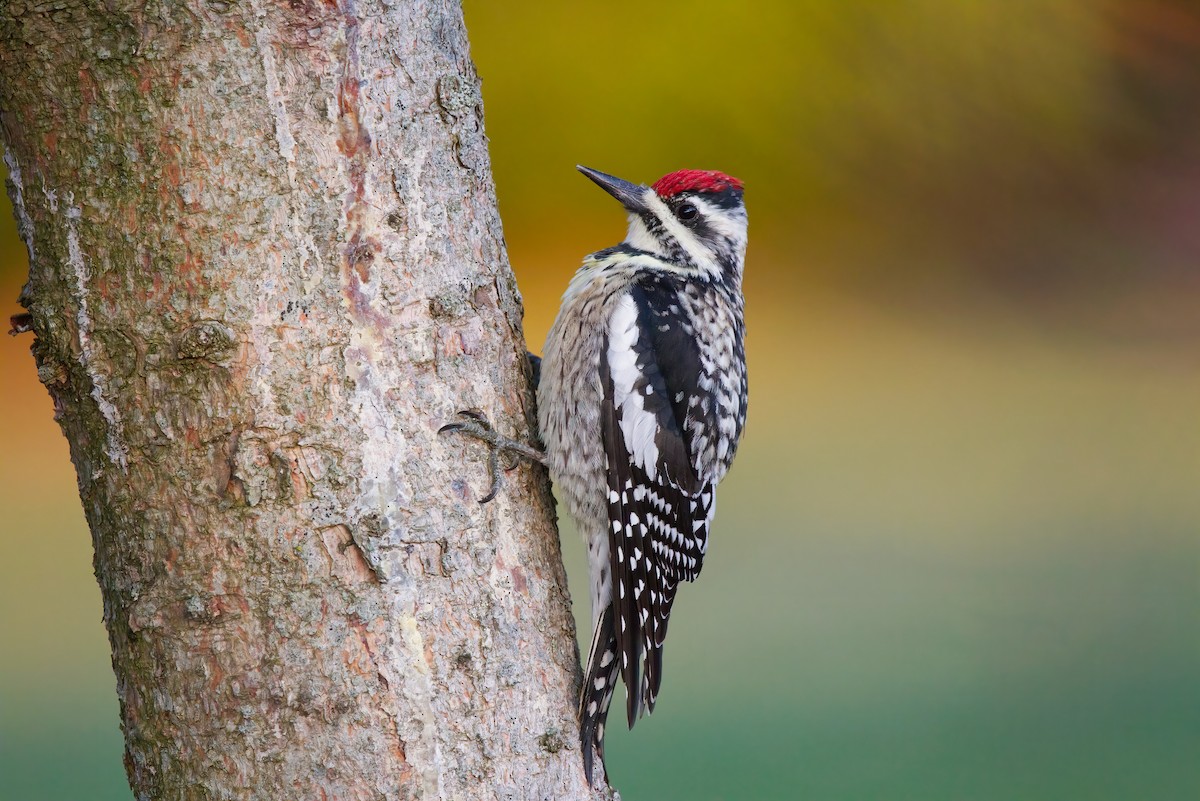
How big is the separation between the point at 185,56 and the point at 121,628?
0.65 metres

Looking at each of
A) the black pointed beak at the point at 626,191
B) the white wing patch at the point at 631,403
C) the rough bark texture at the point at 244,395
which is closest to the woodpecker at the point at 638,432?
the white wing patch at the point at 631,403

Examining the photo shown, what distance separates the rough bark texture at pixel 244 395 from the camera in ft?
3.79

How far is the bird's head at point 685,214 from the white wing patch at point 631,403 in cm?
30

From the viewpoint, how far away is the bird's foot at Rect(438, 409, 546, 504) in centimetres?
132

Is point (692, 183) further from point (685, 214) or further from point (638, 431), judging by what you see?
point (638, 431)

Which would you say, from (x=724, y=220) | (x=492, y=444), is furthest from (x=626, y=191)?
(x=492, y=444)

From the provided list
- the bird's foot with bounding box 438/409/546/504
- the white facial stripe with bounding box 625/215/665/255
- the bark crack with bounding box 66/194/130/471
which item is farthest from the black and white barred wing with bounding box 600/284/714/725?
the bark crack with bounding box 66/194/130/471

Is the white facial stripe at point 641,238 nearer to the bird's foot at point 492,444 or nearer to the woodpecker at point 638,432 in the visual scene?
the woodpecker at point 638,432

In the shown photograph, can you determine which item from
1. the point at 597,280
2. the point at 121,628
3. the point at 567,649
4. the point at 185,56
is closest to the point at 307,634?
the point at 121,628

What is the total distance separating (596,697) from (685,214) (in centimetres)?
97

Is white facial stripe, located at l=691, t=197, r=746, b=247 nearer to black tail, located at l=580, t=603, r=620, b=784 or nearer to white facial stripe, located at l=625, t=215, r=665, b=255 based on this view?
white facial stripe, located at l=625, t=215, r=665, b=255

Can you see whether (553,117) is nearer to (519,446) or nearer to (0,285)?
(0,285)

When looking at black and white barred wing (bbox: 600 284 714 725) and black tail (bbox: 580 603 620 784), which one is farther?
black and white barred wing (bbox: 600 284 714 725)

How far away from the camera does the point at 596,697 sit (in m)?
1.42
